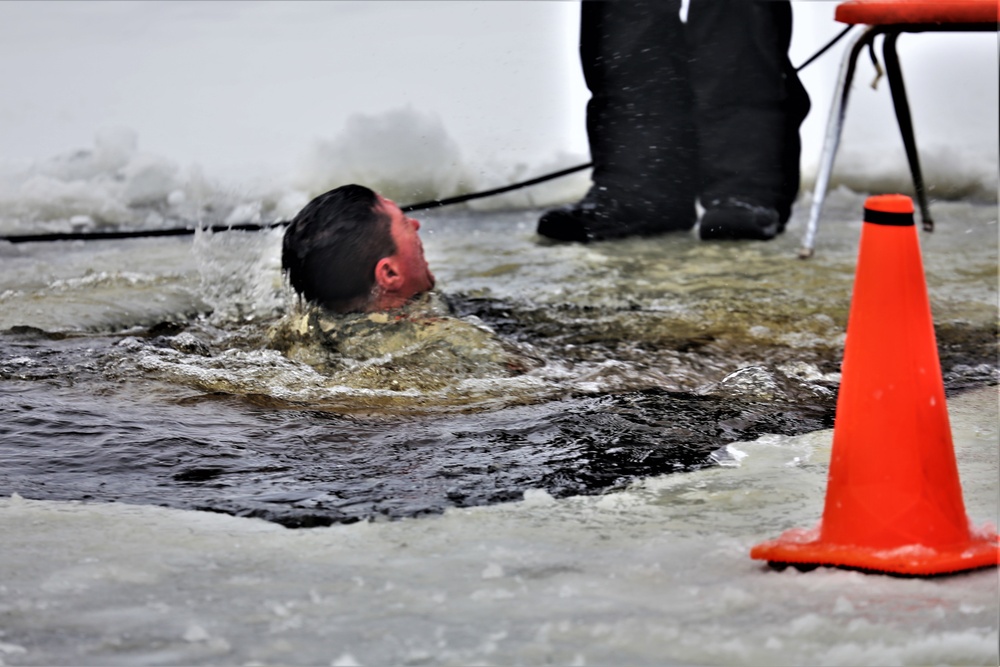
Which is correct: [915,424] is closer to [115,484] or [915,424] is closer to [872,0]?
[115,484]

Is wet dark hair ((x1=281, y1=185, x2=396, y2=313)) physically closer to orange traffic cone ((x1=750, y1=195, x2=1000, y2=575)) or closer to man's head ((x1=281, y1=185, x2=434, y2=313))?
man's head ((x1=281, y1=185, x2=434, y2=313))

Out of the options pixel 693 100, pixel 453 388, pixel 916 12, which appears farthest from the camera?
pixel 693 100

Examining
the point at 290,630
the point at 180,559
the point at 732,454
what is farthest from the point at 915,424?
the point at 180,559

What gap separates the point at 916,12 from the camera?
14.1 feet

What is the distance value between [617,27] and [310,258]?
2.78 meters

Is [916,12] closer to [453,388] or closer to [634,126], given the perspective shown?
[634,126]

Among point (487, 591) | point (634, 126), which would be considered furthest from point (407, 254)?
point (634, 126)

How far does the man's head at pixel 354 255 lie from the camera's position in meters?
3.71

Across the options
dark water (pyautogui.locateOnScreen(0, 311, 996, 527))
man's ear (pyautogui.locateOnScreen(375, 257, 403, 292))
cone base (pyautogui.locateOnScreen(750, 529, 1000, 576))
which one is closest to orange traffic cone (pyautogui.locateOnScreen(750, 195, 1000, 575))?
cone base (pyautogui.locateOnScreen(750, 529, 1000, 576))

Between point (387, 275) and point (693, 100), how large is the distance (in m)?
2.88

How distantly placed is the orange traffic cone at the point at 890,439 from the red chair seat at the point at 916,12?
2562 millimetres

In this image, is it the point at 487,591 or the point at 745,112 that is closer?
the point at 487,591

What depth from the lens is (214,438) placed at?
288 cm

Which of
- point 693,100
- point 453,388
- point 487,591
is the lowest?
point 453,388
